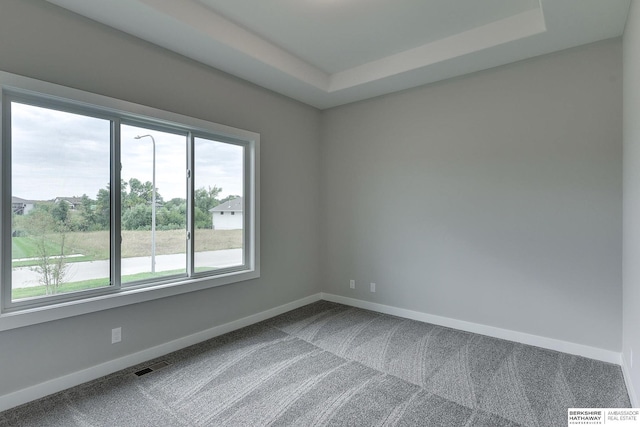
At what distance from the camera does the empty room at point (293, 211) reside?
2.23 m

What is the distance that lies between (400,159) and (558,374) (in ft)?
8.55

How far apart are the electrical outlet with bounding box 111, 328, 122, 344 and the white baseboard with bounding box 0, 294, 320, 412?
0.15 meters

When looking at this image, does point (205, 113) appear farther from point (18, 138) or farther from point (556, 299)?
point (556, 299)

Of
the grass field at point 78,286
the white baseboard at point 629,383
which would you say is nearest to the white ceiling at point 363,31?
the grass field at point 78,286

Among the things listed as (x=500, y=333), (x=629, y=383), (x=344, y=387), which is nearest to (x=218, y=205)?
(x=344, y=387)

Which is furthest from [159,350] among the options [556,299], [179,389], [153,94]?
Answer: [556,299]

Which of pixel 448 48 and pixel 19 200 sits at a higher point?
pixel 448 48

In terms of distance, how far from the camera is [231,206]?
3.70 metres

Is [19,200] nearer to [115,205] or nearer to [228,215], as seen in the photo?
[115,205]

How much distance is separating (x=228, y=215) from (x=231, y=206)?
0.11 meters

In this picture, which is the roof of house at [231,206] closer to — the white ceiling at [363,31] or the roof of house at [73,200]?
the roof of house at [73,200]

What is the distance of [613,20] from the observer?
2.51m

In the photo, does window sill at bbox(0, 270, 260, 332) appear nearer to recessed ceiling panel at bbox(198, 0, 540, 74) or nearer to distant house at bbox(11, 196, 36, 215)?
distant house at bbox(11, 196, 36, 215)

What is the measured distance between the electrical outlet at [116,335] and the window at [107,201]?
22 cm
